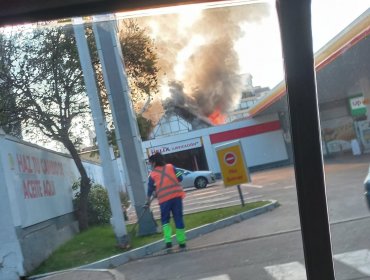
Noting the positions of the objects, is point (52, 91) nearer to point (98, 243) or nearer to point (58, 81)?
point (58, 81)

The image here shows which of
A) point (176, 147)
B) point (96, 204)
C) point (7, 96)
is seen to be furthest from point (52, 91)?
point (96, 204)

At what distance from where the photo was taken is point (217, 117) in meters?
4.29

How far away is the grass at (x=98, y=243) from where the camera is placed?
698cm

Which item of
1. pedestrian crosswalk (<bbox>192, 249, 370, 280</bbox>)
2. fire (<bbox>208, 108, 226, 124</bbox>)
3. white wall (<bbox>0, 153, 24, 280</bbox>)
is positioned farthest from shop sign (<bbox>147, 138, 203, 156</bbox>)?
white wall (<bbox>0, 153, 24, 280</bbox>)

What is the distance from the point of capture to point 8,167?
25.1 feet

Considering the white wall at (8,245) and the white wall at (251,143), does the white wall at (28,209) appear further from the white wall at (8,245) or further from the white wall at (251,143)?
the white wall at (251,143)

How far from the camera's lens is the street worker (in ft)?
20.4

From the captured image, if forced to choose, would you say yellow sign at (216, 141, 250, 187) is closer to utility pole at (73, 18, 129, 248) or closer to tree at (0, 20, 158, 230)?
tree at (0, 20, 158, 230)

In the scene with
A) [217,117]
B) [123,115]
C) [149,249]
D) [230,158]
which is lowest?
[149,249]

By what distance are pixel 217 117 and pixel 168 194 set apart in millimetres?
2807

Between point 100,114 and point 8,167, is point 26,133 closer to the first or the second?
point 100,114

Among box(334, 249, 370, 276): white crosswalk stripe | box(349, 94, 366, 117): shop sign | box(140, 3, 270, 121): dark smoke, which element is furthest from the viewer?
box(349, 94, 366, 117): shop sign

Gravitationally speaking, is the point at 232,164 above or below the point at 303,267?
above

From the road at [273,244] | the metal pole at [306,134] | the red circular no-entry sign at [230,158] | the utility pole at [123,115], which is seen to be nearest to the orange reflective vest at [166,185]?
the utility pole at [123,115]
